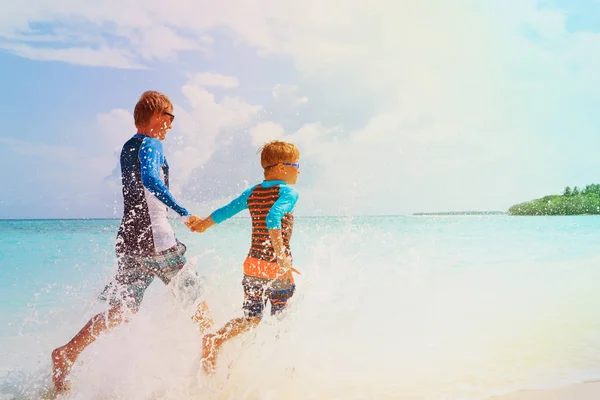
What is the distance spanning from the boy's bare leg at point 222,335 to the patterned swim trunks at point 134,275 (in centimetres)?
47

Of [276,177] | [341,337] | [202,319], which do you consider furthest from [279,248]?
[341,337]

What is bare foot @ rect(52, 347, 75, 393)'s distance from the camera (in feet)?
9.99

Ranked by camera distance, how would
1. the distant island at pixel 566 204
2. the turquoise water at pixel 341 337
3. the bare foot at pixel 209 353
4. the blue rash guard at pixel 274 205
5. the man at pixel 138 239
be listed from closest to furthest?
the blue rash guard at pixel 274 205, the man at pixel 138 239, the bare foot at pixel 209 353, the turquoise water at pixel 341 337, the distant island at pixel 566 204

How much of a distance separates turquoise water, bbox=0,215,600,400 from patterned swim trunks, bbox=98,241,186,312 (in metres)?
0.16

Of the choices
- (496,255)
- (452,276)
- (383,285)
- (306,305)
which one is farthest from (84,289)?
(496,255)

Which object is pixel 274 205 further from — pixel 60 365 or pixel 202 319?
pixel 60 365

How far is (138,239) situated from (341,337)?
7.78 ft

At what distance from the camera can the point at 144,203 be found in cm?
303

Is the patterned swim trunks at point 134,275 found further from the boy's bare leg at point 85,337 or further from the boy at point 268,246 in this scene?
the boy at point 268,246

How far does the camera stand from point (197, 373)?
3266 mm

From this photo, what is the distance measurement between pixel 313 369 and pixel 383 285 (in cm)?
361

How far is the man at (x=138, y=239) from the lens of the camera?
3.02 metres

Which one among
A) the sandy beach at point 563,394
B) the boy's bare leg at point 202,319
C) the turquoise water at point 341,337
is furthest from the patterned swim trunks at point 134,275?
the sandy beach at point 563,394

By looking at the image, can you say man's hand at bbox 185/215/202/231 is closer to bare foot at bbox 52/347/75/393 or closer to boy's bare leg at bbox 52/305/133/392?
boy's bare leg at bbox 52/305/133/392
